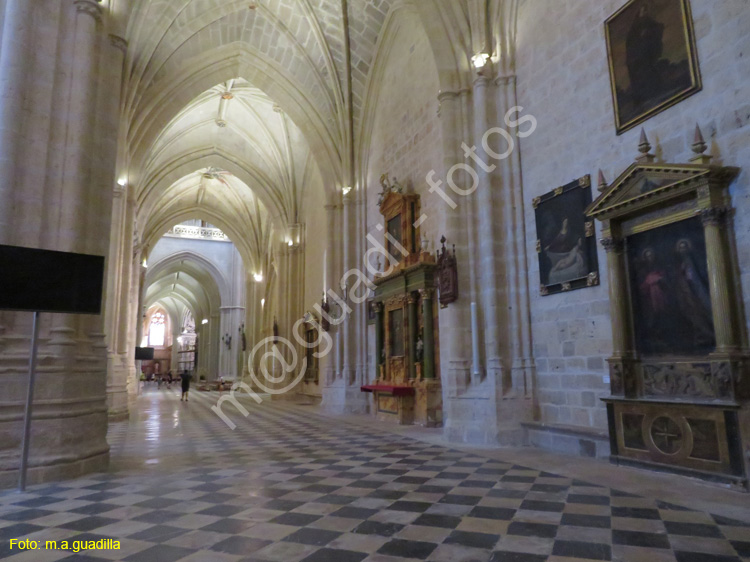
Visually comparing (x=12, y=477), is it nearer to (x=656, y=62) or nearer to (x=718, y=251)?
(x=718, y=251)

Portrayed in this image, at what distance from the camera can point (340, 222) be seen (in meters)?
15.8

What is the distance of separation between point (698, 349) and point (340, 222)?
454 inches

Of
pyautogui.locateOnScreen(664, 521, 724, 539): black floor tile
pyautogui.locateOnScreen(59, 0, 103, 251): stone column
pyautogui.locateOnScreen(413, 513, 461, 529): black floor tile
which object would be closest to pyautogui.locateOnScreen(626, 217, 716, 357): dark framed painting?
pyautogui.locateOnScreen(664, 521, 724, 539): black floor tile

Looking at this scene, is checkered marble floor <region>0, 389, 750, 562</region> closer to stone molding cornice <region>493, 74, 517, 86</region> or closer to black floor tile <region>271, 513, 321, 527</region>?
black floor tile <region>271, 513, 321, 527</region>

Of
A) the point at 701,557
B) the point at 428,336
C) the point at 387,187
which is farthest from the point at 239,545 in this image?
the point at 387,187

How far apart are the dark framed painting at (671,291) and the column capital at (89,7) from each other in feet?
24.2

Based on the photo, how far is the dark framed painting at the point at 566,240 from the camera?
7137 mm

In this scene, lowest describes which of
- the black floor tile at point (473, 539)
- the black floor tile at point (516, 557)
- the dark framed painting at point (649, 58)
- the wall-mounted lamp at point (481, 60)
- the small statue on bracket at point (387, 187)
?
the black floor tile at point (473, 539)

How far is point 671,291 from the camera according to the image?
19.0 ft

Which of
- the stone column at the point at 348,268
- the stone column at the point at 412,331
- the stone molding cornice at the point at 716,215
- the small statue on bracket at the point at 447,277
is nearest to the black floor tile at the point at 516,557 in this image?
the stone molding cornice at the point at 716,215

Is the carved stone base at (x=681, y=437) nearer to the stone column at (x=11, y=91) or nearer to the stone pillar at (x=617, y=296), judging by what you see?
the stone pillar at (x=617, y=296)

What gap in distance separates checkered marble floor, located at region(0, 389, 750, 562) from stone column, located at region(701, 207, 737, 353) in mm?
1870

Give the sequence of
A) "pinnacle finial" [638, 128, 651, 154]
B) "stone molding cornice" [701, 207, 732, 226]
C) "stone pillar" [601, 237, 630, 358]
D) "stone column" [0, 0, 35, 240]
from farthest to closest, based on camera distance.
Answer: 1. "stone pillar" [601, 237, 630, 358]
2. "pinnacle finial" [638, 128, 651, 154]
3. "stone column" [0, 0, 35, 240]
4. "stone molding cornice" [701, 207, 732, 226]

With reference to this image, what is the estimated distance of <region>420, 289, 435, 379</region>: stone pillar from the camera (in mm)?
10667
